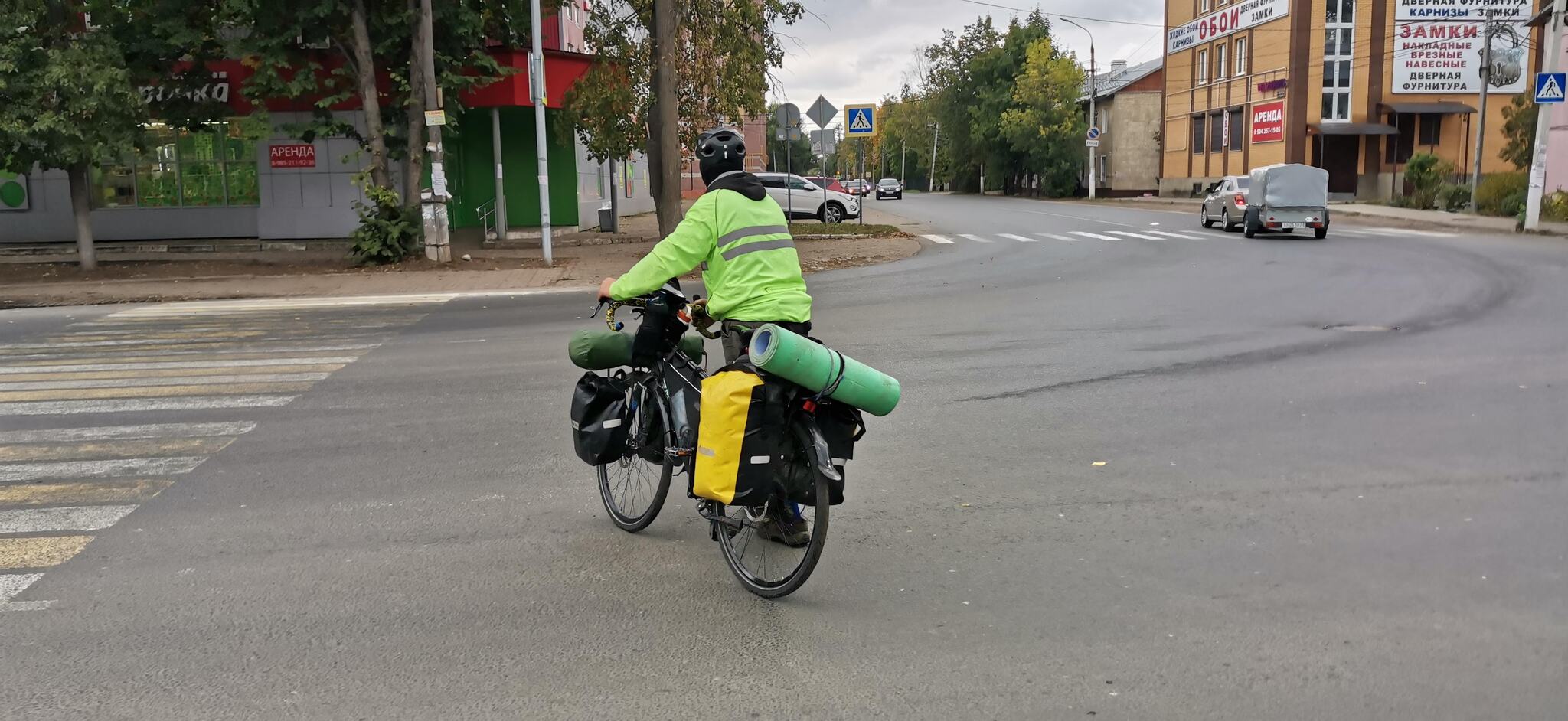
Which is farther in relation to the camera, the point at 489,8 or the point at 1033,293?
the point at 489,8

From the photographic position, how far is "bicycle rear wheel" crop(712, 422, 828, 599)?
4.50m

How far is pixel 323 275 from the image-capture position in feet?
65.8

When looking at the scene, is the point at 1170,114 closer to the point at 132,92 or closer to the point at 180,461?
the point at 132,92

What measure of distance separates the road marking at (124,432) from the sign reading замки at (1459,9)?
163 ft

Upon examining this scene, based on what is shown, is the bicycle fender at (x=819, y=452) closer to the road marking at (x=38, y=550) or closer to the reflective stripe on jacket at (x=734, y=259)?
the reflective stripe on jacket at (x=734, y=259)

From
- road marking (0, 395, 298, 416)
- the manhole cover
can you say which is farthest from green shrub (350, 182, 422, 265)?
the manhole cover

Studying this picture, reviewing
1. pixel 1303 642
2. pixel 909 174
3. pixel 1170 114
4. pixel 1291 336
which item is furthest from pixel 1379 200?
pixel 909 174

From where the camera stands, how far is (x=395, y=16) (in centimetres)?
2047

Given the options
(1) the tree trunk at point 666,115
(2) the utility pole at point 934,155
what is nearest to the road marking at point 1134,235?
(1) the tree trunk at point 666,115

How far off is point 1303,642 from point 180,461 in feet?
19.8

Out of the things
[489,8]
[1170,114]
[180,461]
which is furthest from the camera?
[1170,114]

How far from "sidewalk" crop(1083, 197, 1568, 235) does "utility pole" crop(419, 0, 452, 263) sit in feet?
75.6

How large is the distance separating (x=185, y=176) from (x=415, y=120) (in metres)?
8.40

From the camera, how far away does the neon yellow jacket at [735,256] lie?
4.68 meters
